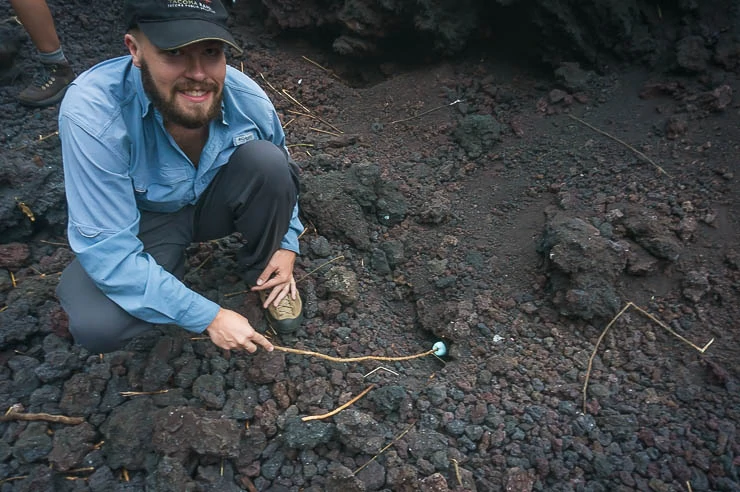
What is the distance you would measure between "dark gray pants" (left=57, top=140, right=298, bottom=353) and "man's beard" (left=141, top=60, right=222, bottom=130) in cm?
31

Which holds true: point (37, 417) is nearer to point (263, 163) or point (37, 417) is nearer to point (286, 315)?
point (286, 315)

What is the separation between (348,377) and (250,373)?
42cm

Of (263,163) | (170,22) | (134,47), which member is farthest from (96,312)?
(170,22)

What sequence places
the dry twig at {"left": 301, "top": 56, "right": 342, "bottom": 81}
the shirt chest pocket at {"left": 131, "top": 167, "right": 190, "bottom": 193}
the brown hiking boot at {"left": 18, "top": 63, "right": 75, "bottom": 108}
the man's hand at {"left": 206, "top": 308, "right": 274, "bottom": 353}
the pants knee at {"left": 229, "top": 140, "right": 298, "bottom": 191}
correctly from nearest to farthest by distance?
1. the man's hand at {"left": 206, "top": 308, "right": 274, "bottom": 353}
2. the shirt chest pocket at {"left": 131, "top": 167, "right": 190, "bottom": 193}
3. the pants knee at {"left": 229, "top": 140, "right": 298, "bottom": 191}
4. the brown hiking boot at {"left": 18, "top": 63, "right": 75, "bottom": 108}
5. the dry twig at {"left": 301, "top": 56, "right": 342, "bottom": 81}

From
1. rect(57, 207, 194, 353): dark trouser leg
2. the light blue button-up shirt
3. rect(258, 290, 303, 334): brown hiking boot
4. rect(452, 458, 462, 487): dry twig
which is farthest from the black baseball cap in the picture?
rect(452, 458, 462, 487): dry twig

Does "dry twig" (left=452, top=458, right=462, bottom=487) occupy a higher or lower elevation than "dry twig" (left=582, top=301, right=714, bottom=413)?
lower

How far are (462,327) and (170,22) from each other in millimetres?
1719

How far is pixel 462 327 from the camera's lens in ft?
8.16

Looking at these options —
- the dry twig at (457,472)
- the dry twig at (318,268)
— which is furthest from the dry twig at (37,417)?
the dry twig at (457,472)

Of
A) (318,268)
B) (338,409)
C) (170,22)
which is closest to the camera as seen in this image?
(170,22)

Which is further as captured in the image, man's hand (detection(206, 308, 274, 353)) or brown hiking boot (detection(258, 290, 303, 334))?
brown hiking boot (detection(258, 290, 303, 334))

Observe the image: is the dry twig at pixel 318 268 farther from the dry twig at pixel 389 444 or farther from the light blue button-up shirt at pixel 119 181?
the dry twig at pixel 389 444

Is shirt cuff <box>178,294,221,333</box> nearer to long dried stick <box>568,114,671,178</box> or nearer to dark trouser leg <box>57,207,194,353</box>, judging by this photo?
dark trouser leg <box>57,207,194,353</box>

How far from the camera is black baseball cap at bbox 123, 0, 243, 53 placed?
1.69m
